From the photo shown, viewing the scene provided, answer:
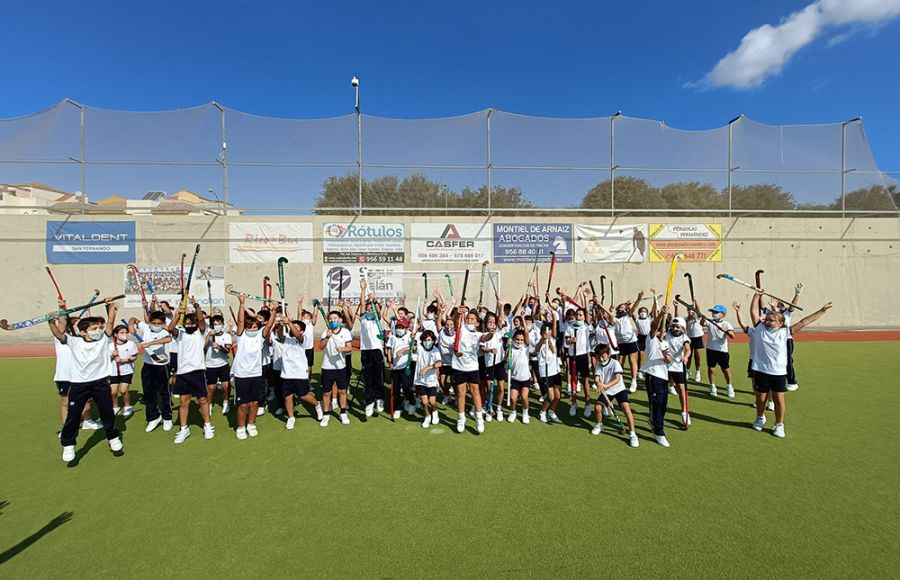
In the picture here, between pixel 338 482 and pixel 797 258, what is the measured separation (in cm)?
2165

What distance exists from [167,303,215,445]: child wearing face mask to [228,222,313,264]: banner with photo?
10371 millimetres

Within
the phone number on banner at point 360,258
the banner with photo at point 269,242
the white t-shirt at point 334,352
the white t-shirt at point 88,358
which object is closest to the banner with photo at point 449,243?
the phone number on banner at point 360,258

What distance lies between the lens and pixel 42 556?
3.90 metres

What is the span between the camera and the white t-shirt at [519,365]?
7496 mm

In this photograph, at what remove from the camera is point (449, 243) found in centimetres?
1764

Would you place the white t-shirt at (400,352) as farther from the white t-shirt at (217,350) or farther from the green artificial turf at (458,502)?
the white t-shirt at (217,350)

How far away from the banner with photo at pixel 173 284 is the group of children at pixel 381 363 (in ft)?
25.3

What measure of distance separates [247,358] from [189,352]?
3.04 feet

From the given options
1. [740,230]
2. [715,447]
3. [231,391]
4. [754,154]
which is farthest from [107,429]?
[754,154]

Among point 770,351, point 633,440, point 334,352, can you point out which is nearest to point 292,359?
point 334,352

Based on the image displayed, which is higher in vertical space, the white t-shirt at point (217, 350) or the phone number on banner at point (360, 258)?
the phone number on banner at point (360, 258)

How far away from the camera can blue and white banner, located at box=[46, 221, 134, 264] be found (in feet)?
52.7

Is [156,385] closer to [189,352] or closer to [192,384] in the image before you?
[192,384]

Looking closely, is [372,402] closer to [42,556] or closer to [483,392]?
[483,392]
